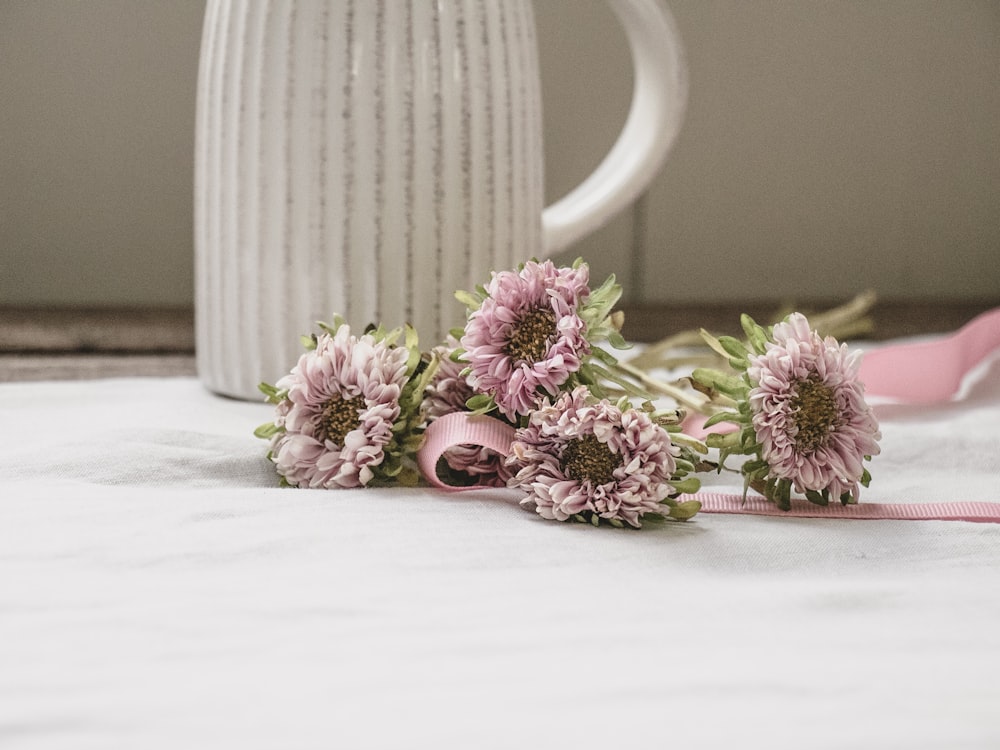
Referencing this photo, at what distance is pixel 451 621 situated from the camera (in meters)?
0.24

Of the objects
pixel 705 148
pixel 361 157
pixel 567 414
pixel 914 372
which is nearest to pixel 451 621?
pixel 567 414

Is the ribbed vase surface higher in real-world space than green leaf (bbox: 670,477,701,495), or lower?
higher

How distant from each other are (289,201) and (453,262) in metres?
0.08

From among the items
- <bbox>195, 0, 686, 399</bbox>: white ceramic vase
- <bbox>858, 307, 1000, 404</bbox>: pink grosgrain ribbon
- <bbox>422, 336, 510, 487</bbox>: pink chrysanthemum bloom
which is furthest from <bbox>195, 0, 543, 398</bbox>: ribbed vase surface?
<bbox>858, 307, 1000, 404</bbox>: pink grosgrain ribbon

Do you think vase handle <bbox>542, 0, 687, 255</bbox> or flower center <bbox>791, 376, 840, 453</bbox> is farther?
vase handle <bbox>542, 0, 687, 255</bbox>

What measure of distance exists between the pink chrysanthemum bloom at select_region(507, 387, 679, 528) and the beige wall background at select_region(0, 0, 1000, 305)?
1.75 feet

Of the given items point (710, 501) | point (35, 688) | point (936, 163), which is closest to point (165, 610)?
point (35, 688)

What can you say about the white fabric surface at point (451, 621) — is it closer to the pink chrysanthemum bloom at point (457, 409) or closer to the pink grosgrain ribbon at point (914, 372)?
the pink chrysanthemum bloom at point (457, 409)

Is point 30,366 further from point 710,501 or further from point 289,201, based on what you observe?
point 710,501

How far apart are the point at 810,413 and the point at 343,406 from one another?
153mm

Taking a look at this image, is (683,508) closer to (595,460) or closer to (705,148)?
(595,460)

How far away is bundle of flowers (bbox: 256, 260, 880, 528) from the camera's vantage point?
31 cm

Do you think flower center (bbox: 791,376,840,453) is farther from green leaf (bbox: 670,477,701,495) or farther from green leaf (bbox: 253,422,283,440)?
green leaf (bbox: 253,422,283,440)

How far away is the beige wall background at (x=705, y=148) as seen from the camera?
0.74 metres
